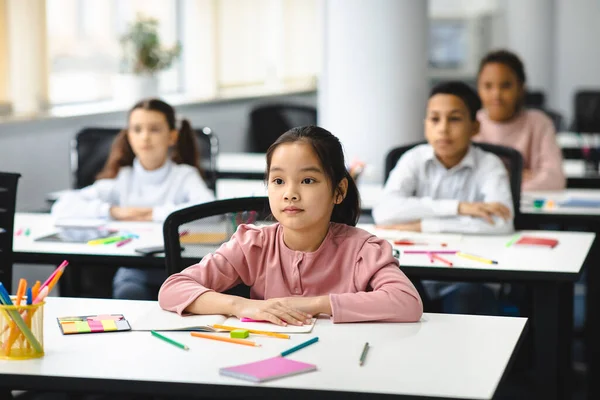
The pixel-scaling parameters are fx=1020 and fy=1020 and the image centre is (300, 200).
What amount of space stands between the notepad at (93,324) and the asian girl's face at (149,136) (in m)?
1.88

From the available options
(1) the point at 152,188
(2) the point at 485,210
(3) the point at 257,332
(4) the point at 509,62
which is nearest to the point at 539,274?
(2) the point at 485,210

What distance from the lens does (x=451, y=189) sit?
3928mm

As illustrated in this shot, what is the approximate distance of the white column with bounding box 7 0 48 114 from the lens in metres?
4.93

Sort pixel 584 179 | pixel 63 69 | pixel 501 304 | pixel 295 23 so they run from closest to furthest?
pixel 501 304 → pixel 584 179 → pixel 63 69 → pixel 295 23

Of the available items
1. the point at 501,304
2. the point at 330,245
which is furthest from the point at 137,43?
the point at 330,245

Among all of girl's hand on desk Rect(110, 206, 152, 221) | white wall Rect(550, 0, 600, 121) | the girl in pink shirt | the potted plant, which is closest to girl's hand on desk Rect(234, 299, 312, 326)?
the girl in pink shirt

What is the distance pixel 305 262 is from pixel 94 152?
2.21m

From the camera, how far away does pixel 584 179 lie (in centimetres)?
511

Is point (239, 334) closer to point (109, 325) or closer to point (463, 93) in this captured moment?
point (109, 325)

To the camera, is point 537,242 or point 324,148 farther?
point 537,242

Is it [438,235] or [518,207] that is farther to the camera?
[518,207]

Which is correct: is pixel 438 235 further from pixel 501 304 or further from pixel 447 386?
pixel 447 386

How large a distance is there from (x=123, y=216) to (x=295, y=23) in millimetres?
5274

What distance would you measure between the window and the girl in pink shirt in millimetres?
3093
